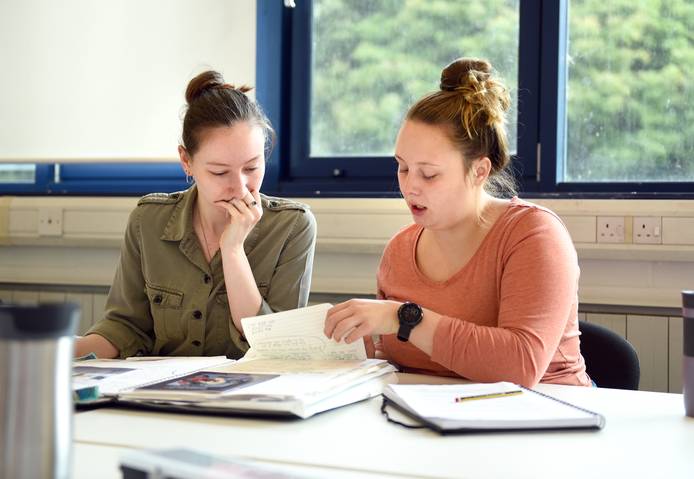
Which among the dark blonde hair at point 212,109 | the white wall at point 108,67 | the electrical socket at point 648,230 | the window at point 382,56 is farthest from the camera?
the white wall at point 108,67

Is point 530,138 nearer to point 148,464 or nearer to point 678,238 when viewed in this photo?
point 678,238

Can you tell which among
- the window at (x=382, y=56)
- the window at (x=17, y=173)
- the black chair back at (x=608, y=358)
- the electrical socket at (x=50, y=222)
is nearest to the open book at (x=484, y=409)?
the black chair back at (x=608, y=358)

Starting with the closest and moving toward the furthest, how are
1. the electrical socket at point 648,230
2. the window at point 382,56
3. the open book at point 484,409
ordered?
1. the open book at point 484,409
2. the electrical socket at point 648,230
3. the window at point 382,56

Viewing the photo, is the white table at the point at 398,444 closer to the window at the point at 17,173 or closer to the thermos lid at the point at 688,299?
the thermos lid at the point at 688,299

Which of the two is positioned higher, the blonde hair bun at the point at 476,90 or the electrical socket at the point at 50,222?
the blonde hair bun at the point at 476,90

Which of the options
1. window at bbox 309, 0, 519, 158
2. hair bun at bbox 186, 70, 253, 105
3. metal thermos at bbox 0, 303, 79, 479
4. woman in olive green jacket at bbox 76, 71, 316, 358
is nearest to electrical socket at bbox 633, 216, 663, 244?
window at bbox 309, 0, 519, 158

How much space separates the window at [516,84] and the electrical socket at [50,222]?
80 cm

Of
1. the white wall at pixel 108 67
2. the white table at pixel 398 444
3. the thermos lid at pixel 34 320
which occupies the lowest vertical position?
the white table at pixel 398 444

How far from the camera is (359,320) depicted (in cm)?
155

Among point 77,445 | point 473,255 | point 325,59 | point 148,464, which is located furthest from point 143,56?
point 148,464

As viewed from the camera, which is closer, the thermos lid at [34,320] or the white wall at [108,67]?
the thermos lid at [34,320]

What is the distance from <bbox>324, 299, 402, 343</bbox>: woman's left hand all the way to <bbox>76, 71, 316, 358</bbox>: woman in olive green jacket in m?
0.41

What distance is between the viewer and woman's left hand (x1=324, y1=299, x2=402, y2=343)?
155cm

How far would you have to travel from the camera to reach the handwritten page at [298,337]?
1583 mm
